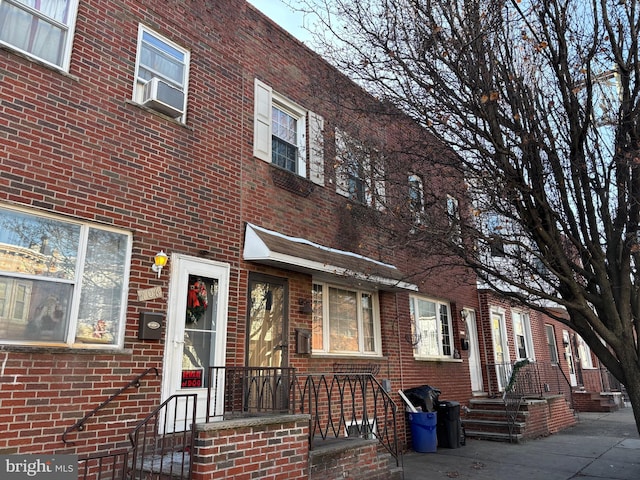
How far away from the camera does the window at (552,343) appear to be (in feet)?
57.7

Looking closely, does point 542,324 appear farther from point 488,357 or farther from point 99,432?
point 99,432

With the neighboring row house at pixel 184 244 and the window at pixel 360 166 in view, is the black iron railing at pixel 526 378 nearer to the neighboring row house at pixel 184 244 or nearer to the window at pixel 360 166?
the neighboring row house at pixel 184 244

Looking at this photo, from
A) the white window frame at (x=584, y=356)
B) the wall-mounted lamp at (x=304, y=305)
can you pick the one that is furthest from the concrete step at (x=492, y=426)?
the white window frame at (x=584, y=356)

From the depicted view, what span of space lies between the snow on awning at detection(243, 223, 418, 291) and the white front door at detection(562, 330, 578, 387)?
12.8 meters

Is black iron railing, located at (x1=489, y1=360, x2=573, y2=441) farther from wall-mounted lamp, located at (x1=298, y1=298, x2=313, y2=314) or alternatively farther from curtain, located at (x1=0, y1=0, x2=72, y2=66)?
curtain, located at (x1=0, y1=0, x2=72, y2=66)

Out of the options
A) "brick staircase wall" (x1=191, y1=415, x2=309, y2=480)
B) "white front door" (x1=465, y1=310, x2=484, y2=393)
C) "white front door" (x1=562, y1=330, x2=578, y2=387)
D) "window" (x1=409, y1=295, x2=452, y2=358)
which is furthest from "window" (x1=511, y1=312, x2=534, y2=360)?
"brick staircase wall" (x1=191, y1=415, x2=309, y2=480)

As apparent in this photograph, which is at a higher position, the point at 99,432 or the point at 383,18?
the point at 383,18

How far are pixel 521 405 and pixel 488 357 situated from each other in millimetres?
3090

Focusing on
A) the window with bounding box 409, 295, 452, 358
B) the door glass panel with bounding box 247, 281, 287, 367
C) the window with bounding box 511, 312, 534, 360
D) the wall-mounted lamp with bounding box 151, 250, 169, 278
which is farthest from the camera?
the window with bounding box 511, 312, 534, 360

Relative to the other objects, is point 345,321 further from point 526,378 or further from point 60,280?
point 526,378

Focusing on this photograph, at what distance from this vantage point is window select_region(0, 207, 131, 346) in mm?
4828

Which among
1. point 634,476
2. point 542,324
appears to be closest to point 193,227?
point 634,476

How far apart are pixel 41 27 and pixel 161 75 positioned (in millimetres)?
1561

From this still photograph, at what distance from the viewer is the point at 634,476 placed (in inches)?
A: 263
